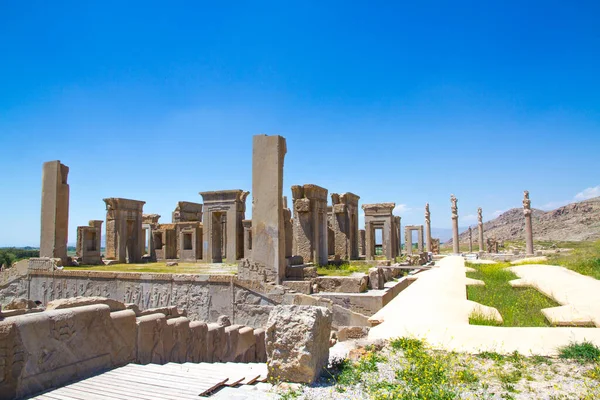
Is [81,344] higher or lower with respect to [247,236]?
lower

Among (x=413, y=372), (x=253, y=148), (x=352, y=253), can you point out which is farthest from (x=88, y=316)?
(x=352, y=253)

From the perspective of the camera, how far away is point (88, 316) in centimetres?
575

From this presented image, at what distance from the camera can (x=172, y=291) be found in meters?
14.2

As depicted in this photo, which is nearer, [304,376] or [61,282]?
[304,376]

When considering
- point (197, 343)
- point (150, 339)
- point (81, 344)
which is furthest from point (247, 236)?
point (81, 344)

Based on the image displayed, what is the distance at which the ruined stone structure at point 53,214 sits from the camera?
20359 millimetres

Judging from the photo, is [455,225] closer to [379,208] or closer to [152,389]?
[379,208]

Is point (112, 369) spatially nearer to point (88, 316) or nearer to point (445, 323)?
point (88, 316)

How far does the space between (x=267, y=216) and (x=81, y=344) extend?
8328mm

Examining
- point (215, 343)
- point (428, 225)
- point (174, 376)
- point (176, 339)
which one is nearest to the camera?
point (174, 376)

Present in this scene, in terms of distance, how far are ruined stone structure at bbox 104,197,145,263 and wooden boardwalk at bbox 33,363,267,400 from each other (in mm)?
20970

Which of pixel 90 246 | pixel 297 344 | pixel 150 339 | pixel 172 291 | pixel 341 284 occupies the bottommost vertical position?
pixel 172 291

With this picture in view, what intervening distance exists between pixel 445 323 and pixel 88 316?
654 centimetres

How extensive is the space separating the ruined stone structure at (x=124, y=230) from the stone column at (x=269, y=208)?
1488 cm
